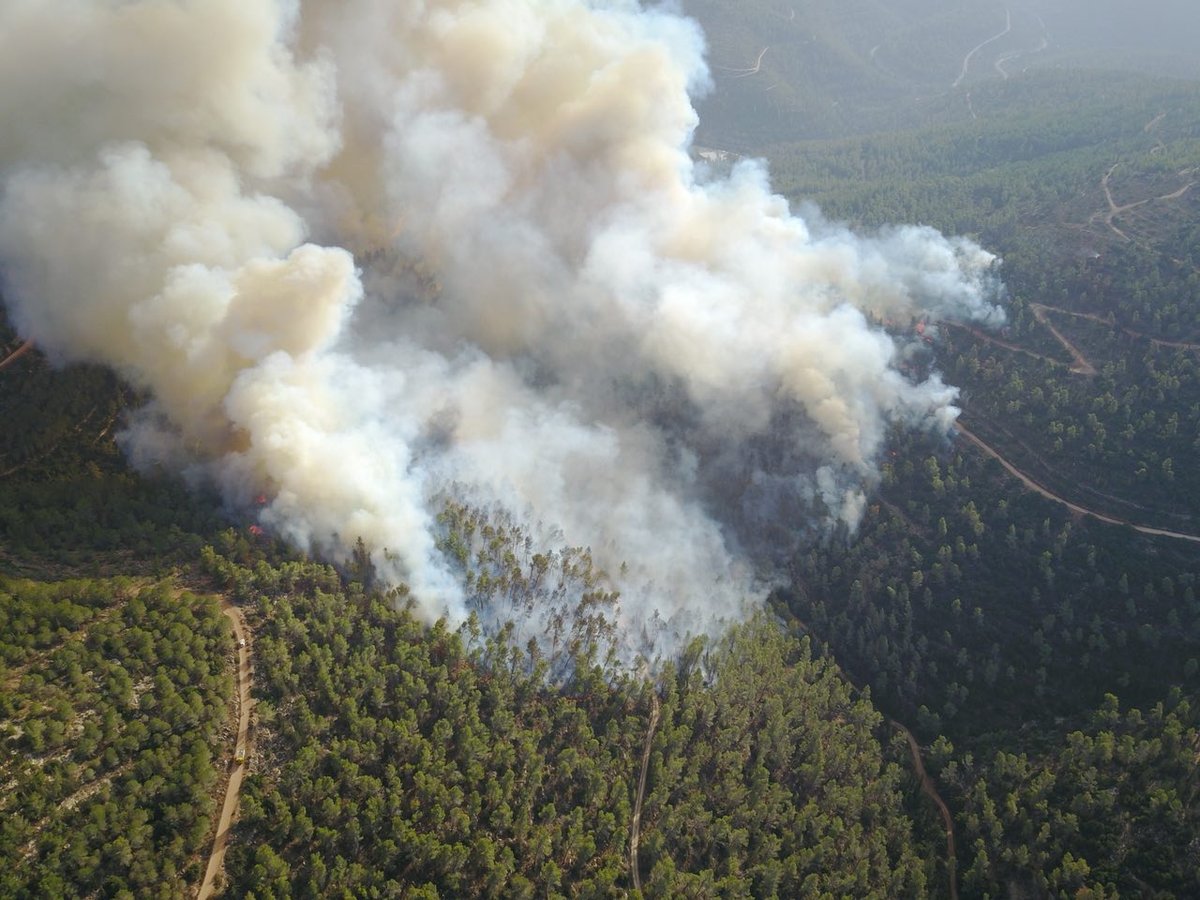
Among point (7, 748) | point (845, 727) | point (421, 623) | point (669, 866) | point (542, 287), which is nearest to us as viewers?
point (7, 748)

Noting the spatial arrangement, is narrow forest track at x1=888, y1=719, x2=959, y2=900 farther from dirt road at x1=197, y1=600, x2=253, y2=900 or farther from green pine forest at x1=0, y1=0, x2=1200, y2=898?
dirt road at x1=197, y1=600, x2=253, y2=900

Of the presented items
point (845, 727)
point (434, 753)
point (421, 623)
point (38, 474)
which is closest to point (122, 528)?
point (38, 474)

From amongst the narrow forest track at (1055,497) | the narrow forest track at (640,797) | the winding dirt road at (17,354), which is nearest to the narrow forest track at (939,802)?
the narrow forest track at (640,797)

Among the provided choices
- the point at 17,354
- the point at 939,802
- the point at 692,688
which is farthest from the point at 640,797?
the point at 17,354

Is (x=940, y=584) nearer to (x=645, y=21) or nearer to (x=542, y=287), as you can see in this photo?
(x=542, y=287)

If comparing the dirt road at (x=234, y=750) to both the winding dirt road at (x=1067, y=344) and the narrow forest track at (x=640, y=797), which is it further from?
the winding dirt road at (x=1067, y=344)
